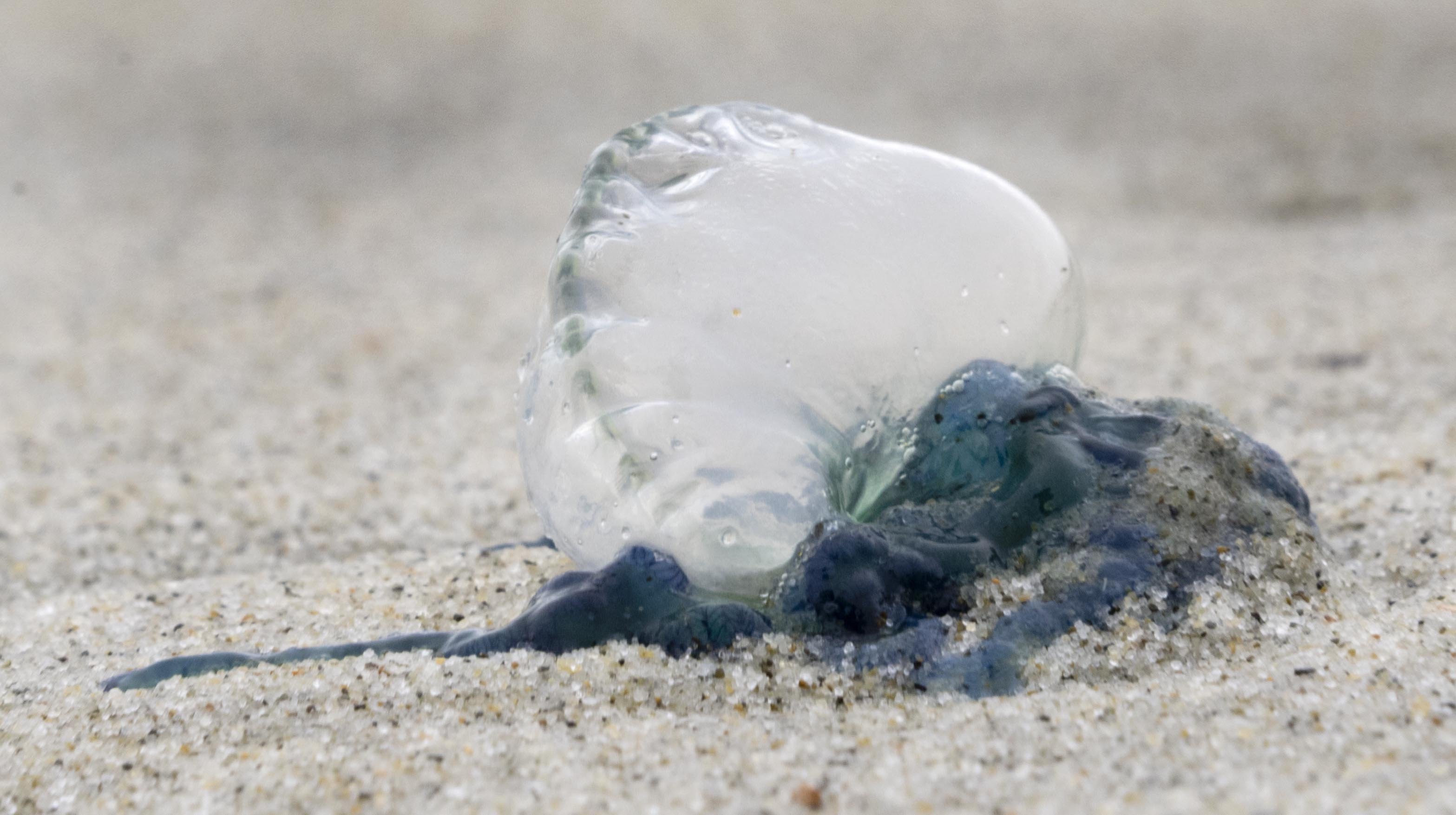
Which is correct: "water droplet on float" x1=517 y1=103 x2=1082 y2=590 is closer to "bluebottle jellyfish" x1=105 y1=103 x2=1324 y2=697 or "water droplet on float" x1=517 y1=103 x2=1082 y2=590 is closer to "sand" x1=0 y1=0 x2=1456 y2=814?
"bluebottle jellyfish" x1=105 y1=103 x2=1324 y2=697

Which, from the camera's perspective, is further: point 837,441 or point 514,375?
point 514,375

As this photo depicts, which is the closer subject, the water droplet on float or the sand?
the sand

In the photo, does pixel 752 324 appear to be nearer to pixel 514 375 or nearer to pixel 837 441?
pixel 837 441

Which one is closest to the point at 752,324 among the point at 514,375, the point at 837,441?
the point at 837,441

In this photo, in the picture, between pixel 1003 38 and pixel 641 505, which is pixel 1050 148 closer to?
pixel 1003 38

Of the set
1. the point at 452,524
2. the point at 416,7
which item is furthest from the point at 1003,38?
the point at 452,524

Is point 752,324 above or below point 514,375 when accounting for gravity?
above

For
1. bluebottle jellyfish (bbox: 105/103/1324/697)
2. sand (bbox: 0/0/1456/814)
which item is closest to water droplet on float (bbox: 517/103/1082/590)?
bluebottle jellyfish (bbox: 105/103/1324/697)
